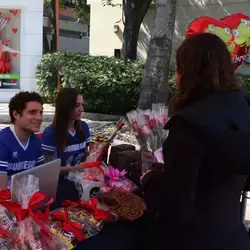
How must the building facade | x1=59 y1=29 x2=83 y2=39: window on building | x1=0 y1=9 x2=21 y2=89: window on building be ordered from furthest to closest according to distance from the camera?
x1=59 y1=29 x2=83 y2=39: window on building
the building facade
x1=0 y1=9 x2=21 y2=89: window on building

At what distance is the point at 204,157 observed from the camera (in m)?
1.47

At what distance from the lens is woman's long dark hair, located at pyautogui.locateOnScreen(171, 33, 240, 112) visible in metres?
1.54

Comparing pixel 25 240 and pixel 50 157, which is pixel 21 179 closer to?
pixel 25 240

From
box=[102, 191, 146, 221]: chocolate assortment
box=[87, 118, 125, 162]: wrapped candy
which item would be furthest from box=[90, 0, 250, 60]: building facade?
box=[102, 191, 146, 221]: chocolate assortment

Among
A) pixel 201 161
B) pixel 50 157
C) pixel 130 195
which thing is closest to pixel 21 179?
pixel 130 195

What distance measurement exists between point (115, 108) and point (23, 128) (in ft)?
24.5

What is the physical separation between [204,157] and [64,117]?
195cm

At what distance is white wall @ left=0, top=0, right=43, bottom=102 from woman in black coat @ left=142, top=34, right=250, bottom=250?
10499 millimetres

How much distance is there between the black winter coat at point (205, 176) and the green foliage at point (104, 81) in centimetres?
815

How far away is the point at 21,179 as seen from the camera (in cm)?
180

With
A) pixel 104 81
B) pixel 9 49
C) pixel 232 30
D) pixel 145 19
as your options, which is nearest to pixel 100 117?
pixel 104 81

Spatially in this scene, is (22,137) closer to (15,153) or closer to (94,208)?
(15,153)

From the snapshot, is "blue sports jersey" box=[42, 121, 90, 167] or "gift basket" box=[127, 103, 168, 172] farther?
"blue sports jersey" box=[42, 121, 90, 167]

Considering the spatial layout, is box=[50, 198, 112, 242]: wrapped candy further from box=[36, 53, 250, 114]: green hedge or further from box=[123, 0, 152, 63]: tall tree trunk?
box=[123, 0, 152, 63]: tall tree trunk
